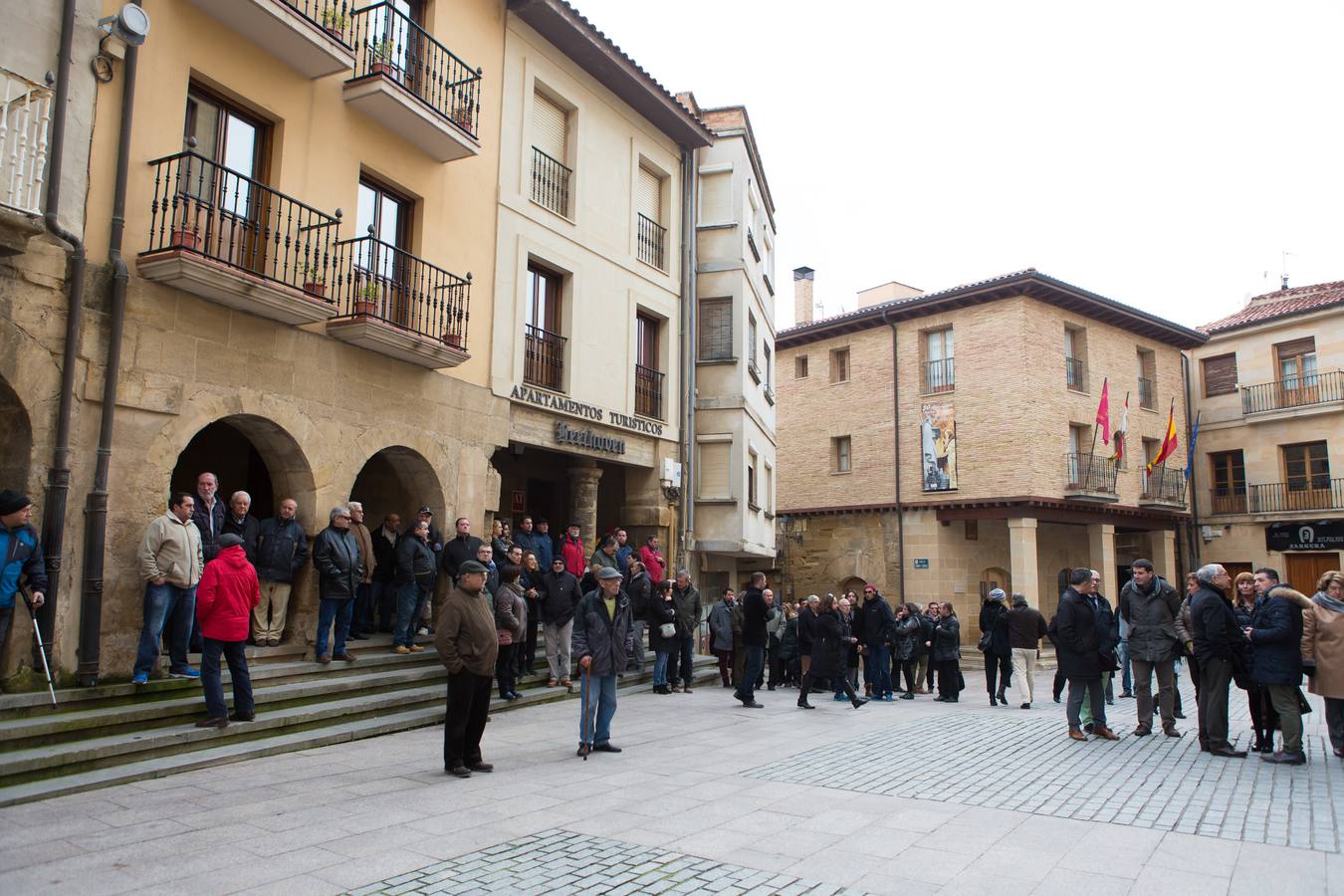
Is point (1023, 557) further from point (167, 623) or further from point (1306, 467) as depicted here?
point (167, 623)

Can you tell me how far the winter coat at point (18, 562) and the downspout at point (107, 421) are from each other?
0.75 meters

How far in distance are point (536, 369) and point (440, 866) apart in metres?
10.6

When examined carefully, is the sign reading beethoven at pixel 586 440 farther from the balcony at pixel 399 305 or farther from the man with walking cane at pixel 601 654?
the man with walking cane at pixel 601 654

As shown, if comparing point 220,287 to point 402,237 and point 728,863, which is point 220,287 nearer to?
point 402,237

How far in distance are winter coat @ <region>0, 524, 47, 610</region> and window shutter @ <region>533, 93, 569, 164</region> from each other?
1007 centimetres

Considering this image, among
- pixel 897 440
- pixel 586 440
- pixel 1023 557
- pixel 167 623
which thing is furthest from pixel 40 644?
pixel 897 440

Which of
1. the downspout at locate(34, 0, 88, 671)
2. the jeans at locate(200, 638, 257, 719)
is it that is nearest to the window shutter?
the downspout at locate(34, 0, 88, 671)

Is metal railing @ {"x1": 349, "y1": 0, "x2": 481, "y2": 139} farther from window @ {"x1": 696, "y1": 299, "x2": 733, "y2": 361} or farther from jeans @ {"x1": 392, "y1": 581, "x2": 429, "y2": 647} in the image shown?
window @ {"x1": 696, "y1": 299, "x2": 733, "y2": 361}

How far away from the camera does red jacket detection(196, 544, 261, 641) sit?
7953 millimetres

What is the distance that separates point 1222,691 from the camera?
9141mm

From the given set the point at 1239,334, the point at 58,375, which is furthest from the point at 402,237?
the point at 1239,334

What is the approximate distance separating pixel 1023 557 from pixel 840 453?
7124 millimetres

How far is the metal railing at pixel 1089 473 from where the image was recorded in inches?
1053

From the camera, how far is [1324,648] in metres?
8.51
